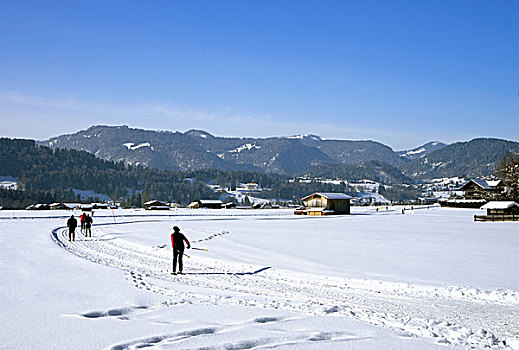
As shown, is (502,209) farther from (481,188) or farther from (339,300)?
(339,300)

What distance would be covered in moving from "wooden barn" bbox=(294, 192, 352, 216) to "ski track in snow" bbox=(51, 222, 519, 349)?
64.5 m

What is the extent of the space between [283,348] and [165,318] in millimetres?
3030

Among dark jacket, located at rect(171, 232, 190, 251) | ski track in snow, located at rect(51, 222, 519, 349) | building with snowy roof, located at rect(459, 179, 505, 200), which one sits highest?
building with snowy roof, located at rect(459, 179, 505, 200)

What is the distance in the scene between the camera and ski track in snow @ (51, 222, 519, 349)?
8.70 metres

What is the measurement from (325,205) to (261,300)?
7163 centimetres

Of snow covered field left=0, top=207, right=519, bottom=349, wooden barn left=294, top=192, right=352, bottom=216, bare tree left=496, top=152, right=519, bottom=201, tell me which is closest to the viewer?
snow covered field left=0, top=207, right=519, bottom=349

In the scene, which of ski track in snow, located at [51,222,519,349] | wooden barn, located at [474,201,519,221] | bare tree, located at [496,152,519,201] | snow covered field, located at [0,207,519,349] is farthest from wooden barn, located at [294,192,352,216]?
ski track in snow, located at [51,222,519,349]

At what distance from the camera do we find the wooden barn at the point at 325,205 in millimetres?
82250

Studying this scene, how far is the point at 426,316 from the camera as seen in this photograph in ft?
34.5

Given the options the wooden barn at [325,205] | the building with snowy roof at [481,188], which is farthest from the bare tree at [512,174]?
the wooden barn at [325,205]

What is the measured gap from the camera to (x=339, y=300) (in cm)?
1222

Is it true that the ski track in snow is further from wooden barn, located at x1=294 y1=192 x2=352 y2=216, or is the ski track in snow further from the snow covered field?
wooden barn, located at x1=294 y1=192 x2=352 y2=216

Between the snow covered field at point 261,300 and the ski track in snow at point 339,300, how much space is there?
32 mm

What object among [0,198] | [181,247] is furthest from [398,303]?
[0,198]
